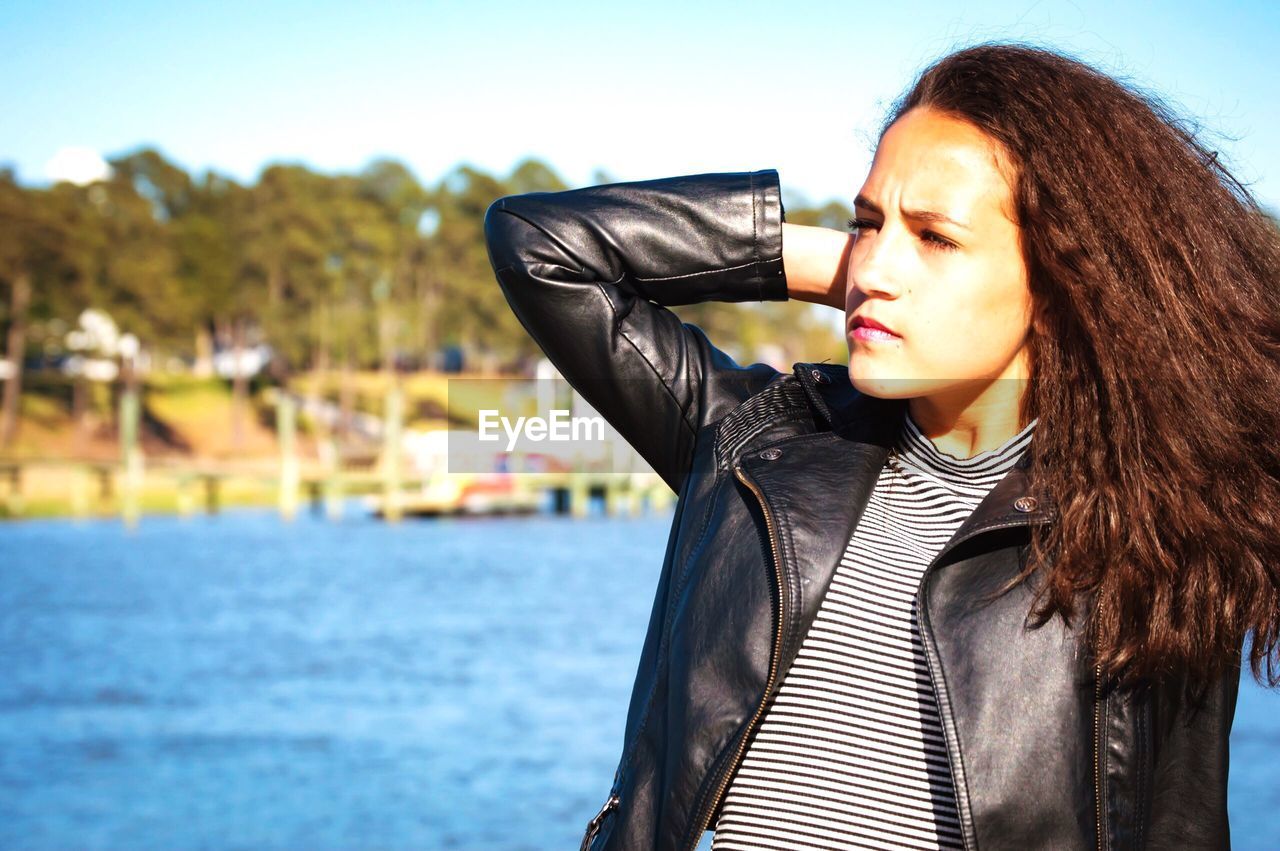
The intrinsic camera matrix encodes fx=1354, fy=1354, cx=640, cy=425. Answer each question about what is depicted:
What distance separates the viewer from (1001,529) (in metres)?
1.44

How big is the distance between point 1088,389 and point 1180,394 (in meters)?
0.10

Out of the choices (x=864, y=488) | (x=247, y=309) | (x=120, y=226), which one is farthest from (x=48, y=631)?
(x=247, y=309)

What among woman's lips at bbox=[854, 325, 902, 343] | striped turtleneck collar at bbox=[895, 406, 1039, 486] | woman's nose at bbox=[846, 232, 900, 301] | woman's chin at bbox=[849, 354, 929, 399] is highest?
woman's nose at bbox=[846, 232, 900, 301]

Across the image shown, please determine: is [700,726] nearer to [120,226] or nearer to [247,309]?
[120,226]

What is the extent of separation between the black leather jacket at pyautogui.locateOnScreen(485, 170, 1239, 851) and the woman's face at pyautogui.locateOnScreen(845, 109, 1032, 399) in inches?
5.5

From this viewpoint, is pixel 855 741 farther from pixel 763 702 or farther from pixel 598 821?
pixel 598 821

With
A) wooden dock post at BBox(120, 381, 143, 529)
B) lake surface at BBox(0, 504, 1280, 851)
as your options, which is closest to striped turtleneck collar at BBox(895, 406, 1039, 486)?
lake surface at BBox(0, 504, 1280, 851)

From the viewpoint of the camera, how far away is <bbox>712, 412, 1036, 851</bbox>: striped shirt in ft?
4.63

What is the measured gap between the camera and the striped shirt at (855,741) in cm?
141

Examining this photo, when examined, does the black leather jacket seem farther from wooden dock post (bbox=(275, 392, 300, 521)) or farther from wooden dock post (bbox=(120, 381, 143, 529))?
wooden dock post (bbox=(275, 392, 300, 521))

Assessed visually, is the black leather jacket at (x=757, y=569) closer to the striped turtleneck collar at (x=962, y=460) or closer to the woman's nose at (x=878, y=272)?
the striped turtleneck collar at (x=962, y=460)

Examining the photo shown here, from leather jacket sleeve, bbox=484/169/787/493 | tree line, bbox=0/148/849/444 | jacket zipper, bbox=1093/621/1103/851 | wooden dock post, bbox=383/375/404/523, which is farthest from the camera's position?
tree line, bbox=0/148/849/444

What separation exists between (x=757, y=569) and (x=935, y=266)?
1.27 feet

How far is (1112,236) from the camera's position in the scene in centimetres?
148
